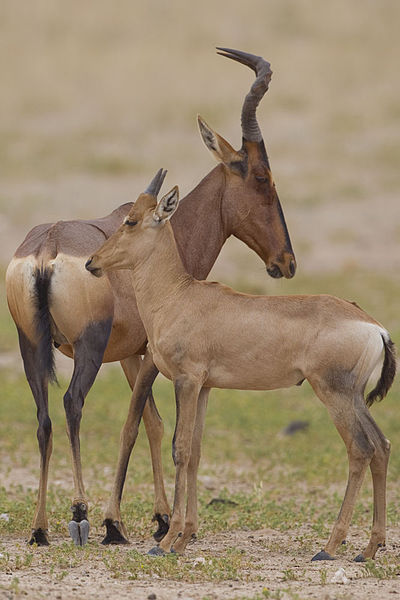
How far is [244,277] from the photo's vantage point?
75.7 feet

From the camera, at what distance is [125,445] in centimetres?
829

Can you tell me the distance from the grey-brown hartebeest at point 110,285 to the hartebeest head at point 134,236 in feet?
0.33

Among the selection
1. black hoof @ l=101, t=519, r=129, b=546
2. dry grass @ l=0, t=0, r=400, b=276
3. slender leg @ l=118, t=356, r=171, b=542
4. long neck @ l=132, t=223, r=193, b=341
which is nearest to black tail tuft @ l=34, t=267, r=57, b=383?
long neck @ l=132, t=223, r=193, b=341

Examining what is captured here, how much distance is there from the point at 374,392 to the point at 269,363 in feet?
2.52

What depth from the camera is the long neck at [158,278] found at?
24.6ft

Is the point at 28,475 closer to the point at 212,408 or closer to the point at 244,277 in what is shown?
the point at 212,408

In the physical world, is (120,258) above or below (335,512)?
above

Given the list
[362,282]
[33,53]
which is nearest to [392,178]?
[362,282]

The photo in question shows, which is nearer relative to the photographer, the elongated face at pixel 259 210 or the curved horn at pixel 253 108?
the curved horn at pixel 253 108

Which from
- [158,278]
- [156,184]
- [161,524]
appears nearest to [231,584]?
[161,524]

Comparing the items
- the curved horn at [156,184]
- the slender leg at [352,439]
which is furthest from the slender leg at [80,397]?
the slender leg at [352,439]

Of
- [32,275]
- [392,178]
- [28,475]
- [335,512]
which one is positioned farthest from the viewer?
[392,178]

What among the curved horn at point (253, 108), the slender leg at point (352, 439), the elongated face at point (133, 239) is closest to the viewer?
the slender leg at point (352, 439)

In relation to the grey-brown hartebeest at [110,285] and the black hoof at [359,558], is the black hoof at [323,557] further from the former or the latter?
the grey-brown hartebeest at [110,285]
